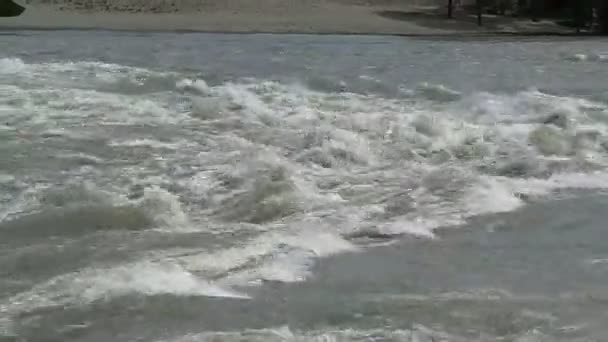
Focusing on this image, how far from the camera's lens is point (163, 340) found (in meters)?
3.89

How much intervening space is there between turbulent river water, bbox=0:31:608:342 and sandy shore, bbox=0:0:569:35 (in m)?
17.4

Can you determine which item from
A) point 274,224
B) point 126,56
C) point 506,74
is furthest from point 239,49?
point 274,224

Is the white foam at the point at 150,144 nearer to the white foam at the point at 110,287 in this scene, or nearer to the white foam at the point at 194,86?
the white foam at the point at 194,86

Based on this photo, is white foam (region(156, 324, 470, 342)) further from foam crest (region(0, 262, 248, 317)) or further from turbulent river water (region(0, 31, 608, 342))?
foam crest (region(0, 262, 248, 317))

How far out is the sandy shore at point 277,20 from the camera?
99.5 feet

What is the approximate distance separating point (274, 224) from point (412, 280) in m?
1.38

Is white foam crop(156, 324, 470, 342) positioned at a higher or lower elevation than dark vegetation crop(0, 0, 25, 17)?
higher

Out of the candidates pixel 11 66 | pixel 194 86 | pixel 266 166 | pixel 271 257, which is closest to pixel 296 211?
pixel 271 257

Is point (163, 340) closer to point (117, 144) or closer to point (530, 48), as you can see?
point (117, 144)

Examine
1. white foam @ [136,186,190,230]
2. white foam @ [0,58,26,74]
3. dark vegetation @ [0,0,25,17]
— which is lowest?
dark vegetation @ [0,0,25,17]

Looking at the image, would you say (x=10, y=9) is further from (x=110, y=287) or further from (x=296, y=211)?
(x=110, y=287)

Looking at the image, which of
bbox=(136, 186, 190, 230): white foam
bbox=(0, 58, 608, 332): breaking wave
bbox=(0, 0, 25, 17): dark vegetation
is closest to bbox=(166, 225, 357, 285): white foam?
bbox=(0, 58, 608, 332): breaking wave

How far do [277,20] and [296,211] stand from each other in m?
27.0

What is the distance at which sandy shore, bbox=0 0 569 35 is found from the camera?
30.3 meters
